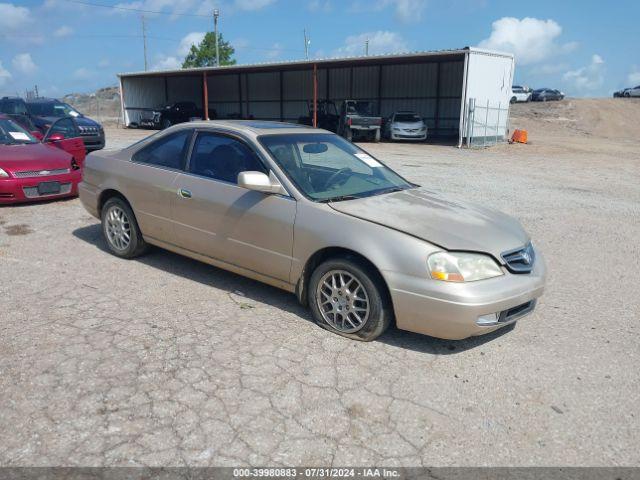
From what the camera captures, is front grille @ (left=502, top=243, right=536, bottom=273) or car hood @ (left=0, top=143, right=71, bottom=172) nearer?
front grille @ (left=502, top=243, right=536, bottom=273)

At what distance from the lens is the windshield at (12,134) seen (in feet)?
30.5

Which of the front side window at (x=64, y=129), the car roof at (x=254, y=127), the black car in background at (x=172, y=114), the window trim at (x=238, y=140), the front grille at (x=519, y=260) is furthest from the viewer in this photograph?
the black car in background at (x=172, y=114)

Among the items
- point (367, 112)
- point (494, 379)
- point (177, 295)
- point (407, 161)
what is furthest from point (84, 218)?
point (367, 112)

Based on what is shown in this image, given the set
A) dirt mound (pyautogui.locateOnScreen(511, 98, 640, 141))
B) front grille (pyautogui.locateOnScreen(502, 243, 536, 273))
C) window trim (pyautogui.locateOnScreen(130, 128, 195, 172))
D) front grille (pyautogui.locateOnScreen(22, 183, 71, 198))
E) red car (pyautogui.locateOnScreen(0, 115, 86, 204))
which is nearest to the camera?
front grille (pyautogui.locateOnScreen(502, 243, 536, 273))

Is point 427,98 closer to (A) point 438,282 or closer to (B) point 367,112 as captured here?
(B) point 367,112

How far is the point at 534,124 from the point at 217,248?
3688 cm

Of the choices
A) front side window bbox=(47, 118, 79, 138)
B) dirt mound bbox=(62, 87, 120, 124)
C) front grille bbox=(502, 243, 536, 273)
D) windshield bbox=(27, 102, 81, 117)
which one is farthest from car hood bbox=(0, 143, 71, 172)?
dirt mound bbox=(62, 87, 120, 124)

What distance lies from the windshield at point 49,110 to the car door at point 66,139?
7.13 metres

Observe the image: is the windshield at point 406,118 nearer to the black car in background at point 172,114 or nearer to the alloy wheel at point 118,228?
the black car in background at point 172,114

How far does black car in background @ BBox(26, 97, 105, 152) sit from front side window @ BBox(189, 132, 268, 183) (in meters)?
10.9

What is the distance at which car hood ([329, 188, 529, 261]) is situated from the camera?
3.79m

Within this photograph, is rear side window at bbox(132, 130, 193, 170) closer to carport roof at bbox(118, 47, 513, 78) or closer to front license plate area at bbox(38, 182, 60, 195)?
front license plate area at bbox(38, 182, 60, 195)

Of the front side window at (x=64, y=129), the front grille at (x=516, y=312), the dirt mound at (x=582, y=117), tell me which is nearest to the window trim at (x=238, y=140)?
the front grille at (x=516, y=312)

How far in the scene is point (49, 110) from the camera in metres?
17.6
